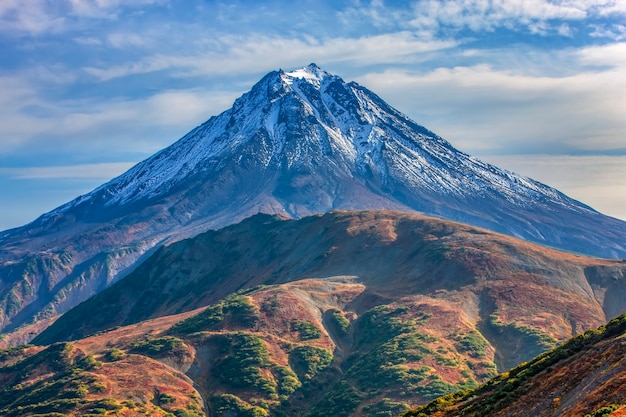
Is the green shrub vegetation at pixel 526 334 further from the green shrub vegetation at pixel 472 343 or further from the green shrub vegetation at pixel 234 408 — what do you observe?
the green shrub vegetation at pixel 234 408

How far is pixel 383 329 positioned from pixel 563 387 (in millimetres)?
99049

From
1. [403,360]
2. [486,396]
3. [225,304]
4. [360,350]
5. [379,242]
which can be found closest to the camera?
[486,396]

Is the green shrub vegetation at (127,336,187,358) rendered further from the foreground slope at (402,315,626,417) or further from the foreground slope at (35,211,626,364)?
the foreground slope at (402,315,626,417)

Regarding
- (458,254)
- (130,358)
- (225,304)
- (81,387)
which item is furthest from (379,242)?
(81,387)

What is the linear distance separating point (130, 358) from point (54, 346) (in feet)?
82.4

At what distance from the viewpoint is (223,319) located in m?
149

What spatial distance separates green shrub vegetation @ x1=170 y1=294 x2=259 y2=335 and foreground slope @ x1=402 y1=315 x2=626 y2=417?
93.7 metres

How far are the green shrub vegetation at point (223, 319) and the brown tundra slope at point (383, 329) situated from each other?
0.28m

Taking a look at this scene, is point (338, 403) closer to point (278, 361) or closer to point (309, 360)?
point (309, 360)

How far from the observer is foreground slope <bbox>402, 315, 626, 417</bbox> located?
38.9 m

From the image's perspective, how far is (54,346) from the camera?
14350 cm

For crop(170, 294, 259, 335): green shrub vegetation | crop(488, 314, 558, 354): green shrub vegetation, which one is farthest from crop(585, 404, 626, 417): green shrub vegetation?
crop(170, 294, 259, 335): green shrub vegetation

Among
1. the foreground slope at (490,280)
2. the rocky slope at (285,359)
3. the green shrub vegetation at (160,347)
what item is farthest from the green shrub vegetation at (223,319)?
the foreground slope at (490,280)

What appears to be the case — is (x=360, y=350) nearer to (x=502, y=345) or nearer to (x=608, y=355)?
(x=502, y=345)
